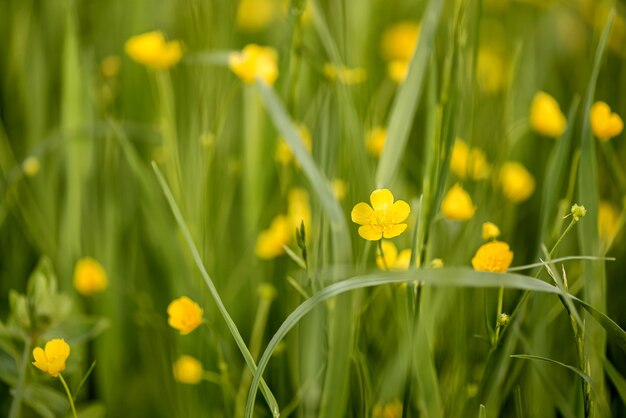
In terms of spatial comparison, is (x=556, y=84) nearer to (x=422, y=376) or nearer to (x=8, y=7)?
(x=422, y=376)

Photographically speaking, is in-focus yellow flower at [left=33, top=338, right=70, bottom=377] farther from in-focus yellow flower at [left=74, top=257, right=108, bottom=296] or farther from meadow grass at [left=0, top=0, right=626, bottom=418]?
in-focus yellow flower at [left=74, top=257, right=108, bottom=296]

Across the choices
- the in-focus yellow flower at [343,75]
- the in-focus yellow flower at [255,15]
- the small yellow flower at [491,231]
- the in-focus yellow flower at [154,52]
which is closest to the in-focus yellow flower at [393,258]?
the small yellow flower at [491,231]

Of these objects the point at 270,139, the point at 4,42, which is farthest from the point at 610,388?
the point at 4,42

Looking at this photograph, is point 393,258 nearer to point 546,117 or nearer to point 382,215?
point 382,215

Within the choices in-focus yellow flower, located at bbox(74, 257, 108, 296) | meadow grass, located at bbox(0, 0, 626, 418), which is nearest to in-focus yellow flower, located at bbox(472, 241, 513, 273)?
meadow grass, located at bbox(0, 0, 626, 418)

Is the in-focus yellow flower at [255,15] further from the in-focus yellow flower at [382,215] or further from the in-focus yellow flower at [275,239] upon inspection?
the in-focus yellow flower at [382,215]
